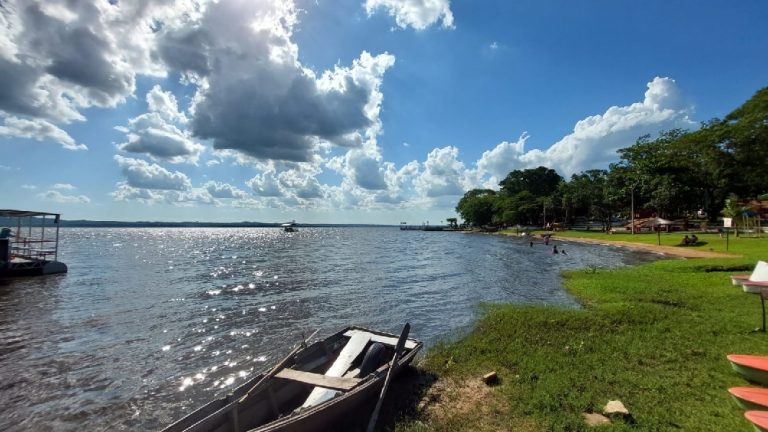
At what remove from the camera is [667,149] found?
289ft

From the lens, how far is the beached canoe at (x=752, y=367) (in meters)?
8.65

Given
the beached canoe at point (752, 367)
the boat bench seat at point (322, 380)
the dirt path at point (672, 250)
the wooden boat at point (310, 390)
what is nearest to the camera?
the wooden boat at point (310, 390)

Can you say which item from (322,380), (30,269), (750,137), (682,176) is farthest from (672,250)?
(30,269)

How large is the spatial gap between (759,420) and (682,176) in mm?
96656

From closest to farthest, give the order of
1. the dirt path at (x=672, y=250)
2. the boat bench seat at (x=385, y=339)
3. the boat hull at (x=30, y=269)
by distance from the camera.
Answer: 1. the boat bench seat at (x=385, y=339)
2. the boat hull at (x=30, y=269)
3. the dirt path at (x=672, y=250)

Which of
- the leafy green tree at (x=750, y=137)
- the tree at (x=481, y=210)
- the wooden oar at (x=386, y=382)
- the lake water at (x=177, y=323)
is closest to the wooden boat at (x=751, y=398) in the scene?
the wooden oar at (x=386, y=382)

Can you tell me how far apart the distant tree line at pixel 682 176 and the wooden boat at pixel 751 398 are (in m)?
66.4

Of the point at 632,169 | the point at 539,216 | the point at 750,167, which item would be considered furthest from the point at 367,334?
the point at 539,216

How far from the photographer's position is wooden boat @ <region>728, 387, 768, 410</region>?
721 centimetres

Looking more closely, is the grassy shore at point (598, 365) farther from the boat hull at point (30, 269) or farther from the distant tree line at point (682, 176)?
the distant tree line at point (682, 176)

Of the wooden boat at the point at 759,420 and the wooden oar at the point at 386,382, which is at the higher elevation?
the wooden boat at the point at 759,420

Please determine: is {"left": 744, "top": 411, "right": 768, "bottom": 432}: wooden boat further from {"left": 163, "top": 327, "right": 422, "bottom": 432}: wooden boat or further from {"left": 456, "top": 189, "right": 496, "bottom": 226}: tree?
{"left": 456, "top": 189, "right": 496, "bottom": 226}: tree

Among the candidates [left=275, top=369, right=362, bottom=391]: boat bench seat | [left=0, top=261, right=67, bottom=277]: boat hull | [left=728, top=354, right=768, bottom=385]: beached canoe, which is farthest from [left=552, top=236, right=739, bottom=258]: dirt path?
[left=0, top=261, right=67, bottom=277]: boat hull

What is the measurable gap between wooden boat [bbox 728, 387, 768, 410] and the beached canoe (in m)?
1.35
